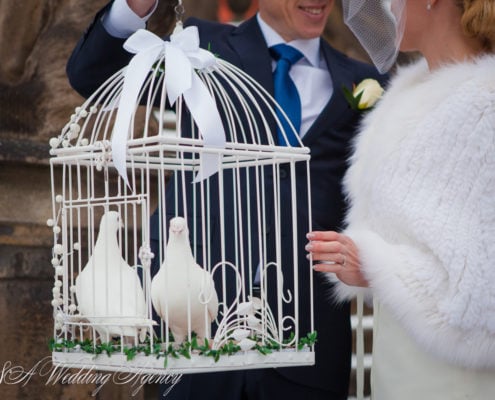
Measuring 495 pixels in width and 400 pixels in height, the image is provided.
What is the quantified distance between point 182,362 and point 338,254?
530mm

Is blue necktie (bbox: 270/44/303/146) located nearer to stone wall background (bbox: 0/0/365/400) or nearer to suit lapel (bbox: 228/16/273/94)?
suit lapel (bbox: 228/16/273/94)

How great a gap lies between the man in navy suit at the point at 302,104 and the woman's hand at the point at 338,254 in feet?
1.37

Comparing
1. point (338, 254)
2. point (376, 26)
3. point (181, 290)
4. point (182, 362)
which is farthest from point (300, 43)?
point (182, 362)

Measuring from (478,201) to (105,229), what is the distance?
0.91 m

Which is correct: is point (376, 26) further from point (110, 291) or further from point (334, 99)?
point (110, 291)

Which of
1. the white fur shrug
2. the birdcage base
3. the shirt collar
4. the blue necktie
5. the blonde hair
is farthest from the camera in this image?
the shirt collar

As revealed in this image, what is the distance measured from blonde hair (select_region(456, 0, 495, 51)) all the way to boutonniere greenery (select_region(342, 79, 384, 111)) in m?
0.63

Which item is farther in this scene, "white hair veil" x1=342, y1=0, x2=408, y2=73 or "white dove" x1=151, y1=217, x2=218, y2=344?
"white hair veil" x1=342, y1=0, x2=408, y2=73

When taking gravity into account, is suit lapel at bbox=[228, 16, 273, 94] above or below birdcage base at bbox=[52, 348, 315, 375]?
above

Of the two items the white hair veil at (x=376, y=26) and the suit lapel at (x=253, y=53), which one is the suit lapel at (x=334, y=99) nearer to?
the suit lapel at (x=253, y=53)

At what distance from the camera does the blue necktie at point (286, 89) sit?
313 centimetres

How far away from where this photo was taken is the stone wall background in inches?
134

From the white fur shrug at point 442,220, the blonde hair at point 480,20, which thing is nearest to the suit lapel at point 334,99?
the white fur shrug at point 442,220

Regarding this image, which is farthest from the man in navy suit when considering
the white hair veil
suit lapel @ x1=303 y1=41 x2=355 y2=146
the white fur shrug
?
the white fur shrug
